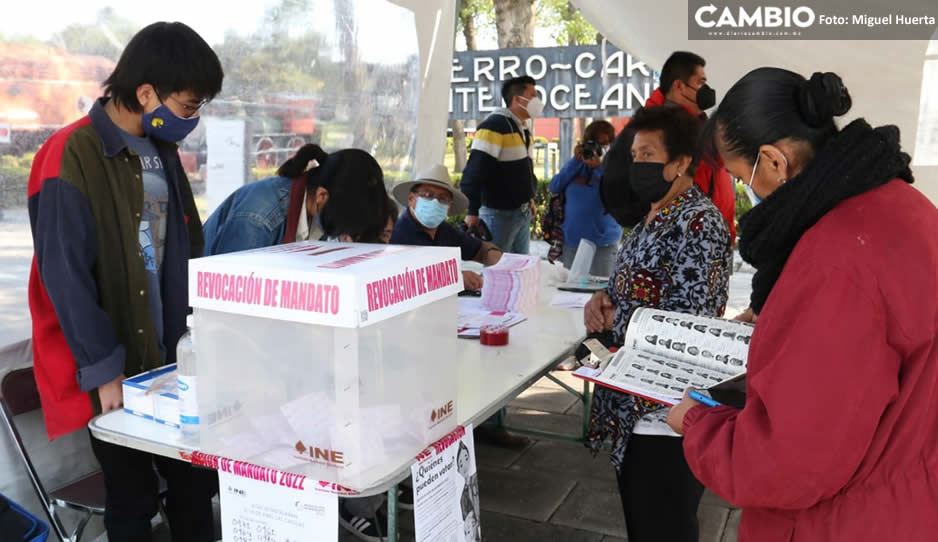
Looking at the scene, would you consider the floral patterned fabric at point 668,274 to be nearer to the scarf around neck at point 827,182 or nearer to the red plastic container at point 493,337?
the red plastic container at point 493,337

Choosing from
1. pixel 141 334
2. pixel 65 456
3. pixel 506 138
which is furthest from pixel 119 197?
pixel 506 138

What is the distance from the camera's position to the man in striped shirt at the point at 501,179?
5250 millimetres

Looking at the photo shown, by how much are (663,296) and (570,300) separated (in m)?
1.25

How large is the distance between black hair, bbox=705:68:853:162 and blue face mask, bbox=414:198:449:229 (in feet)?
7.45

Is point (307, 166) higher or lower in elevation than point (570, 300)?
higher

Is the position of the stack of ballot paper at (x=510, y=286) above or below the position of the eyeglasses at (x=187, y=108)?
below

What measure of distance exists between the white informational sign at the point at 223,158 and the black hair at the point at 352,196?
4.02 feet

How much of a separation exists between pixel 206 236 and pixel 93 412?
0.87m

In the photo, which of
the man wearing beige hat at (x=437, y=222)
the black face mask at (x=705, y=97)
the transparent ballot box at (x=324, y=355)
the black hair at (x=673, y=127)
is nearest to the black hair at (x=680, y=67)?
the black face mask at (x=705, y=97)

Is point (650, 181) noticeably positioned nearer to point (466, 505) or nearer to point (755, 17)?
point (466, 505)

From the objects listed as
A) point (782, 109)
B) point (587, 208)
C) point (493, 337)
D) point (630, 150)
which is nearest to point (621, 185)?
point (630, 150)

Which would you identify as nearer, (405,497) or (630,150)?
(630,150)

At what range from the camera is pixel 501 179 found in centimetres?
534

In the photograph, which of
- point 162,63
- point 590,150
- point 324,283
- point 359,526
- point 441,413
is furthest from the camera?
point 590,150
